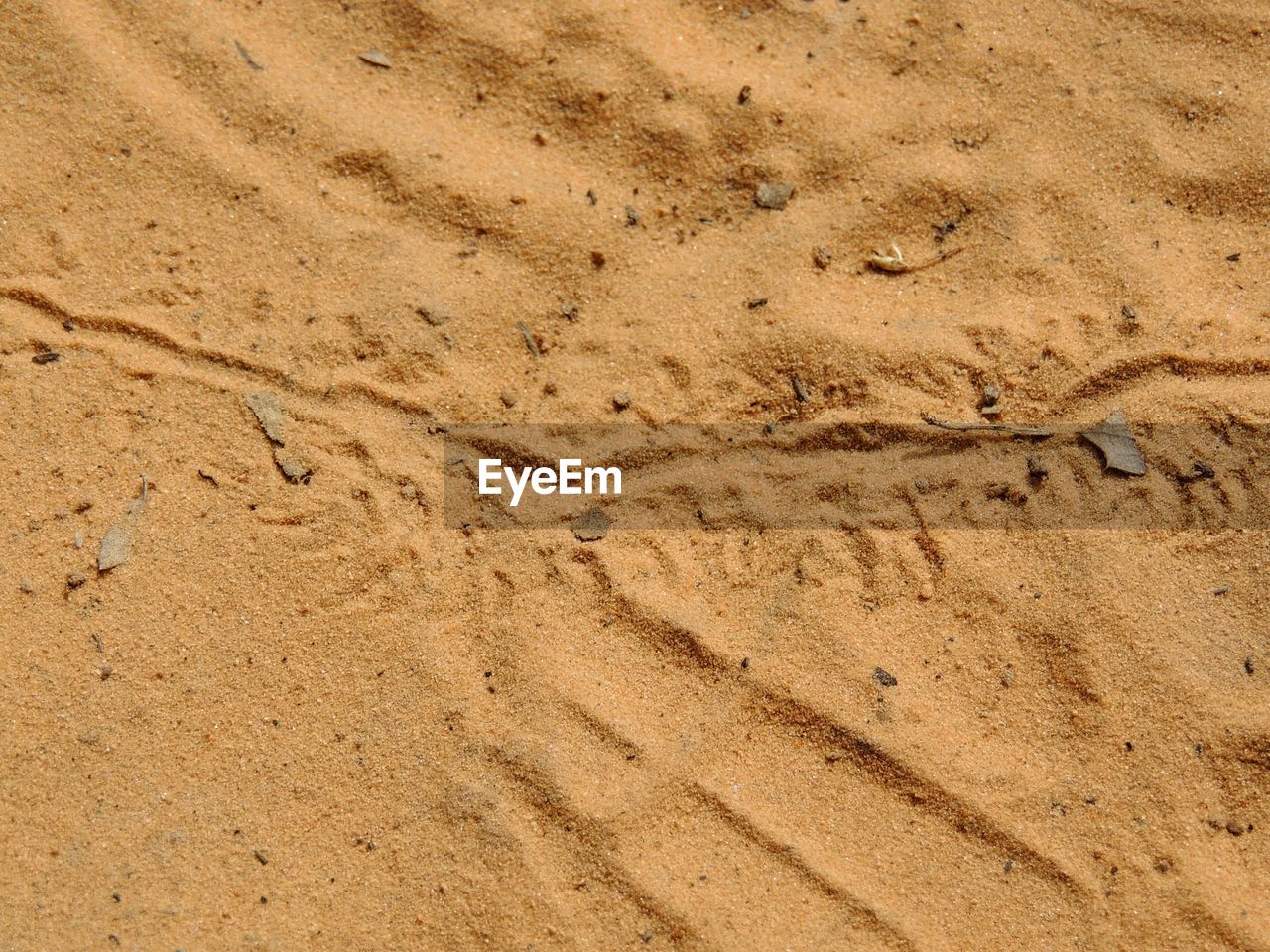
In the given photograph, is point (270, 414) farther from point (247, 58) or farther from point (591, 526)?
point (247, 58)

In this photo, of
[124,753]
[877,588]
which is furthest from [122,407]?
[877,588]

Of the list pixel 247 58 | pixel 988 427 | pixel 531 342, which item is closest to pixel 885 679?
pixel 988 427

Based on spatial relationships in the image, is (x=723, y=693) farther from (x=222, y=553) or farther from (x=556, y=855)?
(x=222, y=553)

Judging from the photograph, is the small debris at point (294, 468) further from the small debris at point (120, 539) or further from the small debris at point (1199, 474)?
the small debris at point (1199, 474)

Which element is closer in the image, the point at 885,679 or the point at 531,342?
the point at 885,679

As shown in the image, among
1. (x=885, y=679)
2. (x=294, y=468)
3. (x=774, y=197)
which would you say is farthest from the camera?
(x=774, y=197)

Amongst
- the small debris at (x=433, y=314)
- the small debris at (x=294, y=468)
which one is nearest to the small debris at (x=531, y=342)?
the small debris at (x=433, y=314)
